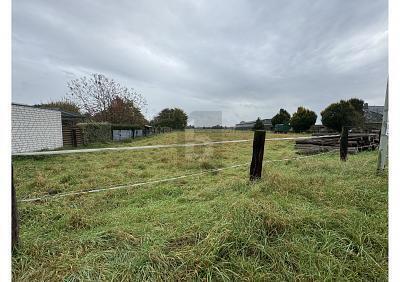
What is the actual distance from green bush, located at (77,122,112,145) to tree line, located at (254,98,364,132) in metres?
27.3

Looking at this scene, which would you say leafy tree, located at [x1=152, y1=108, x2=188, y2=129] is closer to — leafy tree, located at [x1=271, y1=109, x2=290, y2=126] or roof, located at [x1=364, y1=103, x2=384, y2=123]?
leafy tree, located at [x1=271, y1=109, x2=290, y2=126]

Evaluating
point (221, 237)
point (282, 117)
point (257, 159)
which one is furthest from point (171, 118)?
point (221, 237)

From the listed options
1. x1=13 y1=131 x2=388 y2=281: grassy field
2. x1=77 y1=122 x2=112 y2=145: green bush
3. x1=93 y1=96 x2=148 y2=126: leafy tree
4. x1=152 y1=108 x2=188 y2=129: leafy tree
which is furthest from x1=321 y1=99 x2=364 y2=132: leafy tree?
x1=13 y1=131 x2=388 y2=281: grassy field

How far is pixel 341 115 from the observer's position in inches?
1178

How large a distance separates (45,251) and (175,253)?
1207 millimetres

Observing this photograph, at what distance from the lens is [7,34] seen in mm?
1228

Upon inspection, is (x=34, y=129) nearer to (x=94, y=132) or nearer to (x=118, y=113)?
(x=94, y=132)

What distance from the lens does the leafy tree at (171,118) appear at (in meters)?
48.8

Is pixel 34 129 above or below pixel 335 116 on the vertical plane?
below

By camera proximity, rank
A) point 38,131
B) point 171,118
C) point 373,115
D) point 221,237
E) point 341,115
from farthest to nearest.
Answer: point 171,118 → point 373,115 → point 341,115 → point 38,131 → point 221,237

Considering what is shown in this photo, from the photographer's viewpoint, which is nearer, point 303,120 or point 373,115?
point 373,115

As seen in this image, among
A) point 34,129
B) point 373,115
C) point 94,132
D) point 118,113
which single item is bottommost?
point 94,132

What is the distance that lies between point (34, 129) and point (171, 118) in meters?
41.3

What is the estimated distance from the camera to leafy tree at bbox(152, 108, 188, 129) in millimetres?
48812
